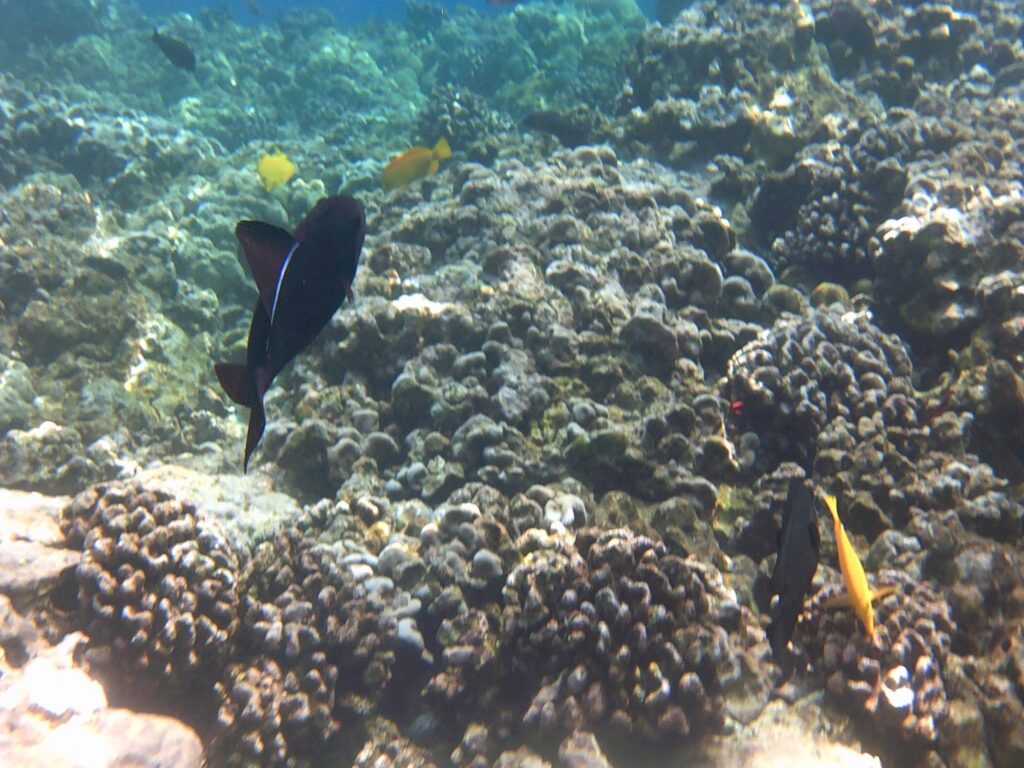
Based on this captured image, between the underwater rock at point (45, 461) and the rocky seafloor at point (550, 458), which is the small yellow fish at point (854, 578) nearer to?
the rocky seafloor at point (550, 458)

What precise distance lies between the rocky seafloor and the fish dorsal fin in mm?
2250

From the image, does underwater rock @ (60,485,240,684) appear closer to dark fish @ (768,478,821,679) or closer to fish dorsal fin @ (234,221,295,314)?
fish dorsal fin @ (234,221,295,314)

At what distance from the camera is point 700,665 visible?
Result: 2896mm

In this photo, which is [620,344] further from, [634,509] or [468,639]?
[468,639]

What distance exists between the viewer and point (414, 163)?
6.81 meters

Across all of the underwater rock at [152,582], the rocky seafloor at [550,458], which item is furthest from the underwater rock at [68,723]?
the underwater rock at [152,582]

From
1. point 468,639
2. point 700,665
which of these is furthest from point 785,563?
point 468,639

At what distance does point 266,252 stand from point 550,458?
297 centimetres

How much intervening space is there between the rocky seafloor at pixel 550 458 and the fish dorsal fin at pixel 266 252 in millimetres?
2250

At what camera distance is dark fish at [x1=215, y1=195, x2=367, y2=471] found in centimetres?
149

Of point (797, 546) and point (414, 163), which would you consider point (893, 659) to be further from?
point (414, 163)

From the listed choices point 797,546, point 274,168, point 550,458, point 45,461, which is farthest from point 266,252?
point 274,168

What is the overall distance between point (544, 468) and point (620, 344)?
1.27 m

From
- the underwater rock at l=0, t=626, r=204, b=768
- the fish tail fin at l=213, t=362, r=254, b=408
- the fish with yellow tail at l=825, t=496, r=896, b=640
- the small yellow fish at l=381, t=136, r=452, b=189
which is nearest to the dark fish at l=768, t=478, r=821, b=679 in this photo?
the fish with yellow tail at l=825, t=496, r=896, b=640
